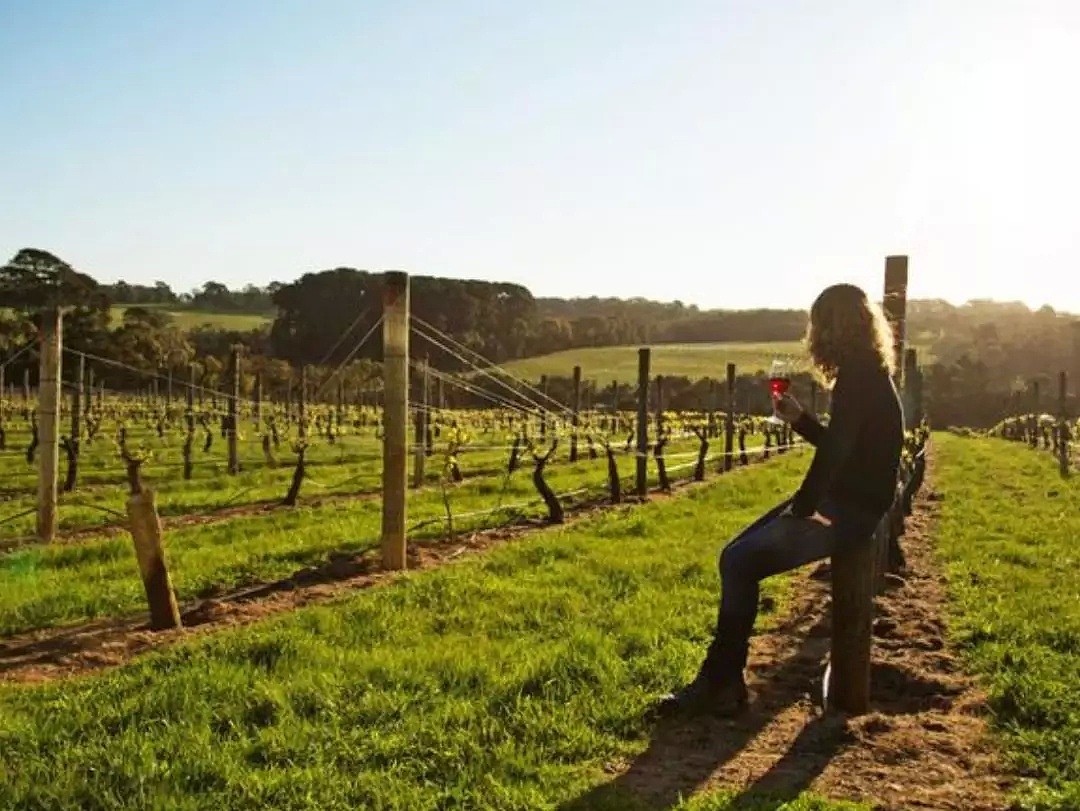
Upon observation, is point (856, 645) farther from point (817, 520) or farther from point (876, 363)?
point (876, 363)

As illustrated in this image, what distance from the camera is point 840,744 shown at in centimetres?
507

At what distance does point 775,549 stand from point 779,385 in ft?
2.67

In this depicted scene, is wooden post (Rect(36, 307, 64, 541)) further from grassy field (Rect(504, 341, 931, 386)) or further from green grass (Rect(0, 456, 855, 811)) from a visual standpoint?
grassy field (Rect(504, 341, 931, 386))

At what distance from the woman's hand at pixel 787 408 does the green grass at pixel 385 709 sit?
65.5 inches

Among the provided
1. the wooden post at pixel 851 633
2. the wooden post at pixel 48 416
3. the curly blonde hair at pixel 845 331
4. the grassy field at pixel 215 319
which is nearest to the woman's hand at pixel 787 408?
the curly blonde hair at pixel 845 331

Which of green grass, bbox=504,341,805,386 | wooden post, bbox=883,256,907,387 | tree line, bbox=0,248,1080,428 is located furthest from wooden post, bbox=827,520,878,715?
green grass, bbox=504,341,805,386

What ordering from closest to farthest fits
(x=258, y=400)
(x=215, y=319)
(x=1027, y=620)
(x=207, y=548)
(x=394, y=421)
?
(x=1027, y=620)
(x=394, y=421)
(x=207, y=548)
(x=258, y=400)
(x=215, y=319)

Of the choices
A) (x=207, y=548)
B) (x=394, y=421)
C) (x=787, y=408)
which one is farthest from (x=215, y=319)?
(x=787, y=408)

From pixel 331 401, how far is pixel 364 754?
4898 cm

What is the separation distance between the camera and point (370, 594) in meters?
8.20

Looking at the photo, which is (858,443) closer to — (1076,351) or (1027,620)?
(1027,620)

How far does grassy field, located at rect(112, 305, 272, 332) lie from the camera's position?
A: 11381 cm

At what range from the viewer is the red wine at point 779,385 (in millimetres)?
5215

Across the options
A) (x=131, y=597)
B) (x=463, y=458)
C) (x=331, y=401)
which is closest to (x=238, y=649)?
(x=131, y=597)
